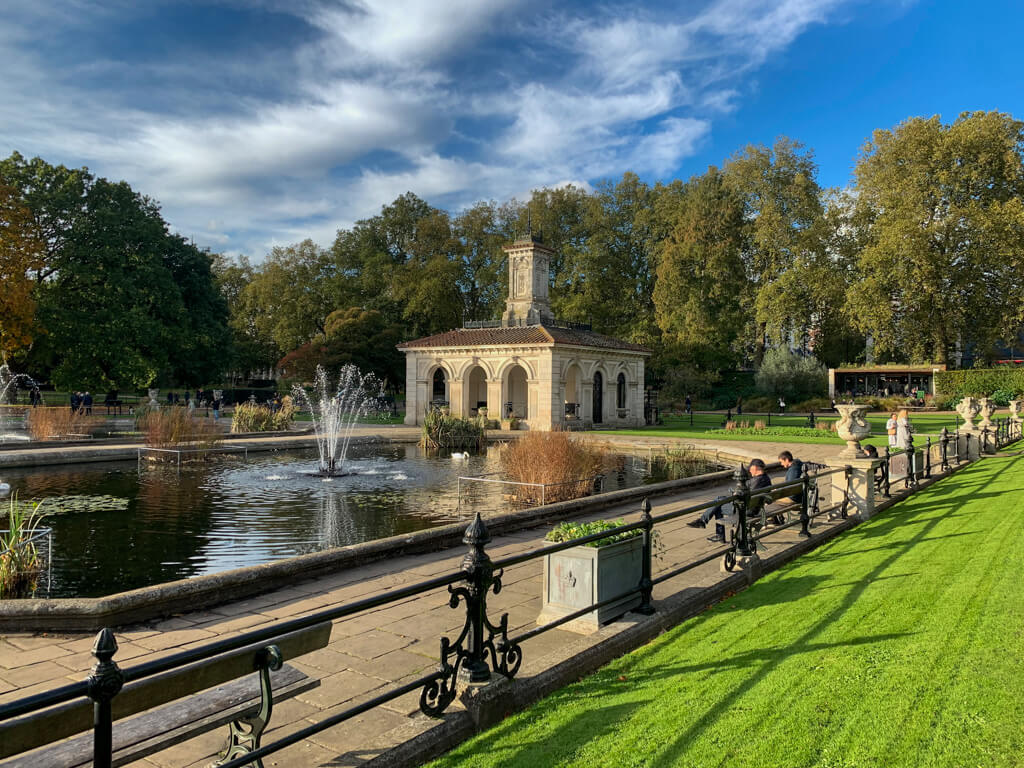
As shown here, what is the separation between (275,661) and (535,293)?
36.3 metres

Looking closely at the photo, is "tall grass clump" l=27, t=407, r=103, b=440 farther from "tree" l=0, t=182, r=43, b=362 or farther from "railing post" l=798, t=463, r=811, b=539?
"railing post" l=798, t=463, r=811, b=539

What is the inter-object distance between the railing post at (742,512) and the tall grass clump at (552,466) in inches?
237

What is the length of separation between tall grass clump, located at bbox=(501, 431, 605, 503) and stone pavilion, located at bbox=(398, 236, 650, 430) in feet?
54.5

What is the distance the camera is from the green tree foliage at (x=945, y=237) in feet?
137

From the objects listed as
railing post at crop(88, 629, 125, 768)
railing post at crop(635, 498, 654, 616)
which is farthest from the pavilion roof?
railing post at crop(88, 629, 125, 768)

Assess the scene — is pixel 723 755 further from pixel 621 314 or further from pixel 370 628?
pixel 621 314

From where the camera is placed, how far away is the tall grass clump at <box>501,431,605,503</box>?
48.4ft

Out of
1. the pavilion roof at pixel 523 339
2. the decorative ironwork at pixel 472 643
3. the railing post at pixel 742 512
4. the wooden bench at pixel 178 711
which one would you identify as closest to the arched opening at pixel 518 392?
the pavilion roof at pixel 523 339

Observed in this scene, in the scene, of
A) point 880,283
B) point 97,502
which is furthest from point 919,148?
point 97,502

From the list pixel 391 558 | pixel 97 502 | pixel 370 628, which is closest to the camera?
pixel 370 628

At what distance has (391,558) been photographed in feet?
29.3

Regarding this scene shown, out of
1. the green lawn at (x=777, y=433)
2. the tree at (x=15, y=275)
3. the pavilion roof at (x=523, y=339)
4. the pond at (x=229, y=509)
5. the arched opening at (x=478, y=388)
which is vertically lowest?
the pond at (x=229, y=509)

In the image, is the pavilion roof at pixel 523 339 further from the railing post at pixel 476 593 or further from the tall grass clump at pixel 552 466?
the railing post at pixel 476 593

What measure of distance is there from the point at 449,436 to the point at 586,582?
63.9ft
